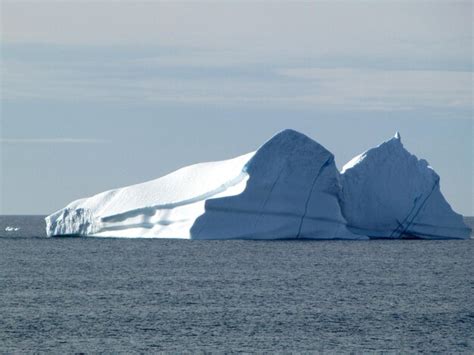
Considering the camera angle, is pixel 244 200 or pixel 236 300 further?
pixel 244 200

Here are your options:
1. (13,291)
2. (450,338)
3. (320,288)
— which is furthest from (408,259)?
(450,338)

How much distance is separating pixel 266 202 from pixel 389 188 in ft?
13.0

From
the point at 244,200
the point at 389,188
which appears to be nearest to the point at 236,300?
the point at 244,200

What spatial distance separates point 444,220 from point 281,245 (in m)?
4.74

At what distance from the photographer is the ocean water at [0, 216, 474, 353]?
14.9 m

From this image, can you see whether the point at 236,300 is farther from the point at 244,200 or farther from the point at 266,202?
the point at 266,202

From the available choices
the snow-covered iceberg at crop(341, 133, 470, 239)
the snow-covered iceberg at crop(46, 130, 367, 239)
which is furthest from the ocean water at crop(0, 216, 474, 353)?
the snow-covered iceberg at crop(341, 133, 470, 239)

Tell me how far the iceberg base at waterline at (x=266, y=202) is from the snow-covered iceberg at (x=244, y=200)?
0.03 m

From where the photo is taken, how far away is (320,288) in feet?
70.0

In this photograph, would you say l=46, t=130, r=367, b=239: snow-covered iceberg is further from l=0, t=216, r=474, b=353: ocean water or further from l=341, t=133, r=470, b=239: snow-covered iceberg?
l=341, t=133, r=470, b=239: snow-covered iceberg

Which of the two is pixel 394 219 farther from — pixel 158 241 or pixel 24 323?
pixel 24 323

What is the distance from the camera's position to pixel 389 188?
3166cm

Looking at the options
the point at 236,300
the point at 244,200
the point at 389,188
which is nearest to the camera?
the point at 236,300

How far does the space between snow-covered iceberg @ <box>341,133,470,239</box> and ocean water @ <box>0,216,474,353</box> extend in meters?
1.22
